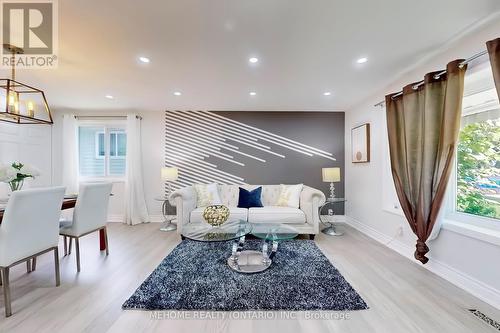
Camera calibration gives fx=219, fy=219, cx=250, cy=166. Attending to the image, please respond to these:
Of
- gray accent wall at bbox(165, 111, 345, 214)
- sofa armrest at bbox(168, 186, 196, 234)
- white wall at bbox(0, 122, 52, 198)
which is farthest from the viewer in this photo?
gray accent wall at bbox(165, 111, 345, 214)

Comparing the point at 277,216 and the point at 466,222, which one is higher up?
the point at 466,222

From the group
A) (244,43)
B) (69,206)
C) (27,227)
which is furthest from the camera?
(69,206)

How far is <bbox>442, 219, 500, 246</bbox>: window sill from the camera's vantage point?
185 cm

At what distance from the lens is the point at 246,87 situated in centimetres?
328

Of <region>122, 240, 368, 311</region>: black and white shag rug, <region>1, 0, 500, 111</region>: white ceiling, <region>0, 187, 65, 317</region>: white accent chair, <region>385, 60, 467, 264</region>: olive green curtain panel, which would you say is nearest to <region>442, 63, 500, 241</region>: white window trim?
<region>385, 60, 467, 264</region>: olive green curtain panel

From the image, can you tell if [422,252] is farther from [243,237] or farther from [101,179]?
[101,179]

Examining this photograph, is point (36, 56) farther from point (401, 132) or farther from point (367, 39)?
point (401, 132)

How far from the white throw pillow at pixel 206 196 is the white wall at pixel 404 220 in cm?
260

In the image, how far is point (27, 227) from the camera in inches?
73.7

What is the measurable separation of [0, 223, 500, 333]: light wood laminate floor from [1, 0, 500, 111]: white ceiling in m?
2.33

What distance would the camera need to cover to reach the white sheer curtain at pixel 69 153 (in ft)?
14.6

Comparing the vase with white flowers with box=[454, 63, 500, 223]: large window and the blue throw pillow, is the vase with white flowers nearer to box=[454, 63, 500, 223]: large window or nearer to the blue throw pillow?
the blue throw pillow

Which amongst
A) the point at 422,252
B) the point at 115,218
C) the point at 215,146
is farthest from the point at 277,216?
the point at 115,218

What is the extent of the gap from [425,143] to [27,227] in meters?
3.86
